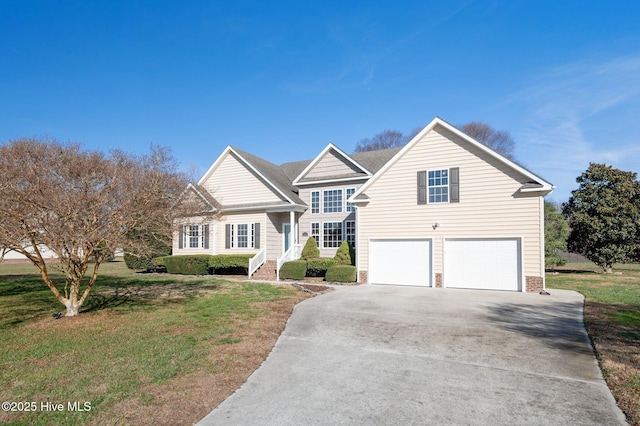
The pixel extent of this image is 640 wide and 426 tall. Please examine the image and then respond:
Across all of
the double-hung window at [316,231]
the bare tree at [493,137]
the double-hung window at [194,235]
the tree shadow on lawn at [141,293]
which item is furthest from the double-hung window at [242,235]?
the bare tree at [493,137]

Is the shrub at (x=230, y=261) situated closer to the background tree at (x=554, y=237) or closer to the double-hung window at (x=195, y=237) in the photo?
the double-hung window at (x=195, y=237)

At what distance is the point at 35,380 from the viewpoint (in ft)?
16.1

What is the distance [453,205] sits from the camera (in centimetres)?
1480

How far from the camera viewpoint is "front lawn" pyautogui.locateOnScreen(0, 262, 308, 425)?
4129mm

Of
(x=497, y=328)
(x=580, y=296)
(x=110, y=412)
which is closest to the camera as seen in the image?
(x=110, y=412)

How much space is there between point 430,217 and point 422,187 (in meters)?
1.37

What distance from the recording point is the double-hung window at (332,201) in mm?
21016

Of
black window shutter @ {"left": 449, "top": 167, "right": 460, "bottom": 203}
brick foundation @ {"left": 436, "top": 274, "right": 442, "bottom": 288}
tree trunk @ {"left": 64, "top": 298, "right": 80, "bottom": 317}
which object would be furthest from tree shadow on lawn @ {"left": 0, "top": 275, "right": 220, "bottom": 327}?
black window shutter @ {"left": 449, "top": 167, "right": 460, "bottom": 203}

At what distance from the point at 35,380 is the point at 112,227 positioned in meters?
4.37

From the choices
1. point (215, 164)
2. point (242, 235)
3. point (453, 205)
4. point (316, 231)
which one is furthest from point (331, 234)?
point (215, 164)

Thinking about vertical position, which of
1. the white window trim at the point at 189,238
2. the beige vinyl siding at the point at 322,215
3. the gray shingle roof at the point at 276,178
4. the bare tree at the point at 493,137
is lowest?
the white window trim at the point at 189,238

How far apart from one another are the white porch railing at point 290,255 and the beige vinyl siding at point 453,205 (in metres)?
4.56

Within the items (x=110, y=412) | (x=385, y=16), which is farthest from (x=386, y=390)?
(x=385, y=16)

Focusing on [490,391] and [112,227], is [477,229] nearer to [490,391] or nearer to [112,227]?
[490,391]
